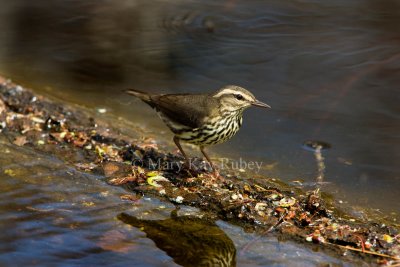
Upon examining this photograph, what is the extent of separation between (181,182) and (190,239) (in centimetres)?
98

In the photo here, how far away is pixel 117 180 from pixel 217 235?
3.88 ft

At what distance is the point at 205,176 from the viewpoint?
18.6 feet

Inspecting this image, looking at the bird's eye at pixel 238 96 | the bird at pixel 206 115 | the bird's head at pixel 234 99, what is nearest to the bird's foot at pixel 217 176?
the bird at pixel 206 115

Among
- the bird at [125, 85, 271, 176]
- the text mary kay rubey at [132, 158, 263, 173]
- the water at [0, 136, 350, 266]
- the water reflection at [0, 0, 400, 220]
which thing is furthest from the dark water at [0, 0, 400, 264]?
the bird at [125, 85, 271, 176]

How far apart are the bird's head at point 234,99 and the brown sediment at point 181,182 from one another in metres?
0.58

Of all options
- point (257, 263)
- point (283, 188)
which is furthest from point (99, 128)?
point (257, 263)

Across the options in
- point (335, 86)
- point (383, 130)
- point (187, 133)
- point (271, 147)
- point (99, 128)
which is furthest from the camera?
point (335, 86)

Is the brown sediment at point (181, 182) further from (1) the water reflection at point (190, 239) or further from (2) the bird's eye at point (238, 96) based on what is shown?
(2) the bird's eye at point (238, 96)

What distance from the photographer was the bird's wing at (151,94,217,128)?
240 inches

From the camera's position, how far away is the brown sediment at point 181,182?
188 inches

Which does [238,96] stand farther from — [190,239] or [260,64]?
[260,64]

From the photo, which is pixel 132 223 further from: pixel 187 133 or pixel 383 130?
pixel 383 130

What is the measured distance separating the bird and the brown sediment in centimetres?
26

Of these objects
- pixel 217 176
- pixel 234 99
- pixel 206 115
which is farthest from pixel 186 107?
pixel 217 176
